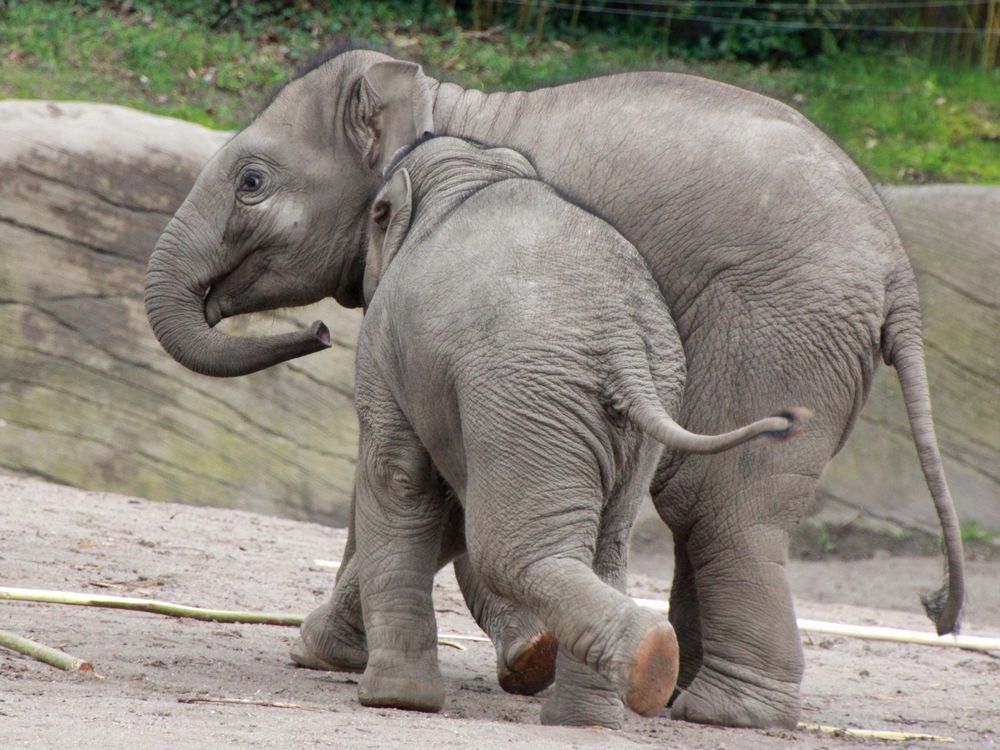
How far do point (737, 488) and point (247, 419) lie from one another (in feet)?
16.8

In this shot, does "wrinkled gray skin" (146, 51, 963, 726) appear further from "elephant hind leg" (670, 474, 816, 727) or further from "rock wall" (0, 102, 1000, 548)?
"rock wall" (0, 102, 1000, 548)

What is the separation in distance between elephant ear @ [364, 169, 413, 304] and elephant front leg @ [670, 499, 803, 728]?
1.19m

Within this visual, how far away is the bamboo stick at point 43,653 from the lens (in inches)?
173

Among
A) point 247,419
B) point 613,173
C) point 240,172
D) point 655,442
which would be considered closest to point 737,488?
point 655,442

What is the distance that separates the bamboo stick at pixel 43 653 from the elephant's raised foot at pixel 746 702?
1760 mm

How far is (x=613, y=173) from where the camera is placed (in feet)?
16.0

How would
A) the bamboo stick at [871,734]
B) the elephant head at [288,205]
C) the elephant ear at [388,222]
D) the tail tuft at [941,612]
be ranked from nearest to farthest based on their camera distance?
1. the elephant ear at [388,222]
2. the tail tuft at [941,612]
3. the bamboo stick at [871,734]
4. the elephant head at [288,205]

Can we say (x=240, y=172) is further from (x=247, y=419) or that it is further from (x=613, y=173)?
(x=247, y=419)

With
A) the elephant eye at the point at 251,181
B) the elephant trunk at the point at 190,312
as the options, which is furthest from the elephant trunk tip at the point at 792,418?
the elephant eye at the point at 251,181

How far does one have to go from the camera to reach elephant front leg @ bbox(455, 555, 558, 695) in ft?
15.4

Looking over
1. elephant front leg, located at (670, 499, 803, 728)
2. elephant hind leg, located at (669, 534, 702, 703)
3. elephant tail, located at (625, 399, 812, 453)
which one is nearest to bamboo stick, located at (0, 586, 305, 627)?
elephant hind leg, located at (669, 534, 702, 703)

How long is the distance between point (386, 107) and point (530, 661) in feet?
6.19

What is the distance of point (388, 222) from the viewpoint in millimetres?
4648

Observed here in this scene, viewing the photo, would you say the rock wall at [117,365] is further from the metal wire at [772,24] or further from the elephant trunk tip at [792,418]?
the elephant trunk tip at [792,418]
